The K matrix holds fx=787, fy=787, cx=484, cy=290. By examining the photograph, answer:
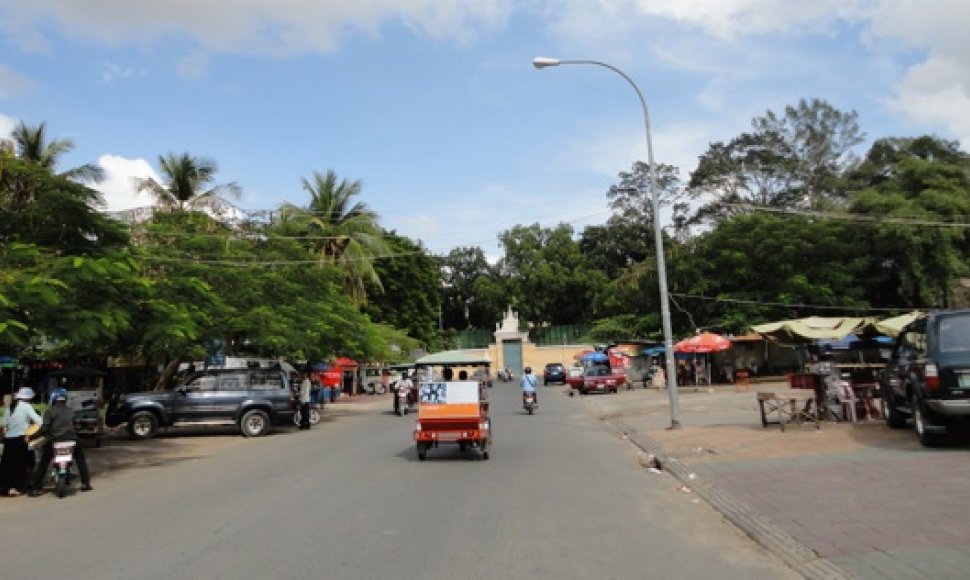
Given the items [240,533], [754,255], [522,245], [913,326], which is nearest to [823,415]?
[913,326]

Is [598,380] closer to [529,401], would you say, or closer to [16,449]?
[529,401]

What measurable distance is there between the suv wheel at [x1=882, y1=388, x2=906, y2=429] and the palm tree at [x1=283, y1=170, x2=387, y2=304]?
32.6 metres

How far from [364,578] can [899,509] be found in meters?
5.58

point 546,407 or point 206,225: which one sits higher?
point 206,225

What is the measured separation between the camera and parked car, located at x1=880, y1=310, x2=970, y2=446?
39.2ft

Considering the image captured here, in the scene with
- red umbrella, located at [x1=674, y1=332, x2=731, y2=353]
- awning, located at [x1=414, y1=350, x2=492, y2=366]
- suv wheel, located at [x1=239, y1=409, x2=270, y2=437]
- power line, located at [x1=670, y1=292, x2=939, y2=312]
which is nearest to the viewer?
awning, located at [x1=414, y1=350, x2=492, y2=366]

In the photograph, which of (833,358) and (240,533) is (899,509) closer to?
(240,533)

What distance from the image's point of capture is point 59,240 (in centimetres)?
1483

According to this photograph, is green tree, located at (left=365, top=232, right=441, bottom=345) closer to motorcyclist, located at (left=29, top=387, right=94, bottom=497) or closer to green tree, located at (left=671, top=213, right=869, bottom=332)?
green tree, located at (left=671, top=213, right=869, bottom=332)

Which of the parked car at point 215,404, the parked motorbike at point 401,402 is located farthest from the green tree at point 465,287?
the parked car at point 215,404

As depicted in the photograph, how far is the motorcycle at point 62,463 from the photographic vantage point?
466 inches

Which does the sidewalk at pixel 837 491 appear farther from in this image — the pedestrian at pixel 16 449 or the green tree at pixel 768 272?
the green tree at pixel 768 272

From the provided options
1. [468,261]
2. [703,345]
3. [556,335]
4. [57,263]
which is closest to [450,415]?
[57,263]

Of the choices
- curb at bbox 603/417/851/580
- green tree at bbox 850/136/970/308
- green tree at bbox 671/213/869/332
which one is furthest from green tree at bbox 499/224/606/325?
curb at bbox 603/417/851/580
